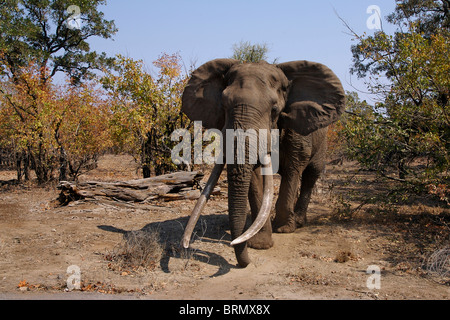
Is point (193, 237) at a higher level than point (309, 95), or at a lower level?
lower

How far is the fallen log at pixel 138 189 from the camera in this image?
10336mm

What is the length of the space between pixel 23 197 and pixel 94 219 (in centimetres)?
390

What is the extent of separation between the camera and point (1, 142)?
16.9 meters

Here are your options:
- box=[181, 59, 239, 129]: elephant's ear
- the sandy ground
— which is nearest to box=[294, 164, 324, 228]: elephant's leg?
the sandy ground

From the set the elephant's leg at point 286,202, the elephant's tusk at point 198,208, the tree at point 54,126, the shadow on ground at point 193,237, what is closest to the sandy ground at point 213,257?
the shadow on ground at point 193,237

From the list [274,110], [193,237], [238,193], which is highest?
[274,110]

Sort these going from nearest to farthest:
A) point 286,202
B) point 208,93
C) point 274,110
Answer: point 274,110
point 208,93
point 286,202

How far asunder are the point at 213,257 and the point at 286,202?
6.38 feet

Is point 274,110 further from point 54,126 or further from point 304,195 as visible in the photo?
point 54,126

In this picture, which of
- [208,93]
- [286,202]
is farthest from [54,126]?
[286,202]

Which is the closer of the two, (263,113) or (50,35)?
(263,113)

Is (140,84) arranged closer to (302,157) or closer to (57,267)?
(302,157)

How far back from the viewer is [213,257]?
6996mm

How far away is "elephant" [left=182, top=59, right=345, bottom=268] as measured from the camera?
Result: 20.5ft
